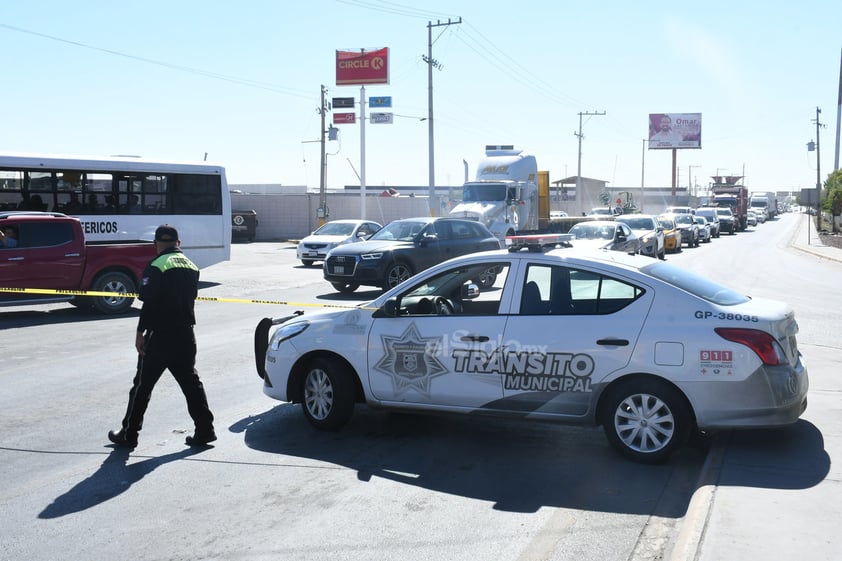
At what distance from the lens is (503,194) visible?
1236 inches

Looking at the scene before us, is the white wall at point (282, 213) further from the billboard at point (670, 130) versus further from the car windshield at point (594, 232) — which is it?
the billboard at point (670, 130)

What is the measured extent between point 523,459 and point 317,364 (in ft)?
6.34

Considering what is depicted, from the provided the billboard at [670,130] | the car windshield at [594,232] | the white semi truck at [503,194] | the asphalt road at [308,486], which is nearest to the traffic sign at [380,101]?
the white semi truck at [503,194]

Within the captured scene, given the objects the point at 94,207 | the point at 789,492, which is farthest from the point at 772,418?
the point at 94,207

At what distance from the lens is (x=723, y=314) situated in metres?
6.23

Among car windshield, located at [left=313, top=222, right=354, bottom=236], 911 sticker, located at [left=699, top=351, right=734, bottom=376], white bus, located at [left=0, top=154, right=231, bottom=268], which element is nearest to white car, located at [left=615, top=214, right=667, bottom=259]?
car windshield, located at [left=313, top=222, right=354, bottom=236]

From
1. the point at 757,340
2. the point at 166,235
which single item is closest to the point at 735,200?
the point at 757,340

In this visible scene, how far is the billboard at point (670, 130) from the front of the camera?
100812 mm

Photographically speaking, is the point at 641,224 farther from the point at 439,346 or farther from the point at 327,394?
the point at 439,346

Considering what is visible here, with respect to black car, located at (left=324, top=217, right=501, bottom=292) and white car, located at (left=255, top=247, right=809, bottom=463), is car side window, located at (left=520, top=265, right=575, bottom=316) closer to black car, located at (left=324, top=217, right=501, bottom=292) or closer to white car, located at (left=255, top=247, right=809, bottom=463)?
white car, located at (left=255, top=247, right=809, bottom=463)

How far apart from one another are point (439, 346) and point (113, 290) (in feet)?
34.9

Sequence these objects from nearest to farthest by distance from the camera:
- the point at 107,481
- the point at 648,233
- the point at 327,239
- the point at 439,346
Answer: the point at 107,481
the point at 439,346
the point at 327,239
the point at 648,233

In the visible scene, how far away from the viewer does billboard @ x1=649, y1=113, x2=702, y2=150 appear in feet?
331

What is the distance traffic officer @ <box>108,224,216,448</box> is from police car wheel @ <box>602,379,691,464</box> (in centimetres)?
321
